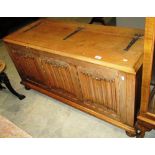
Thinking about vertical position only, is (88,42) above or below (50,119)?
above

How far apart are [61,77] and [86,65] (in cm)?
41

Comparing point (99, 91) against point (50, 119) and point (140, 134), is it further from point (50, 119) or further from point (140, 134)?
point (50, 119)

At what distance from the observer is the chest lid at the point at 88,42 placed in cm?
129

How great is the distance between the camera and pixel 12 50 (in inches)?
80.5

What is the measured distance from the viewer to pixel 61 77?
5.76 ft

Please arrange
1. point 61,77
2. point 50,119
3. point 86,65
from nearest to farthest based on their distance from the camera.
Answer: point 86,65 < point 61,77 < point 50,119

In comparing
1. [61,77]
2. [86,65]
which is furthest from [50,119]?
[86,65]

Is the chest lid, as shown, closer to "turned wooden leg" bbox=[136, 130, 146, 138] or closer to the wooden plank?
the wooden plank

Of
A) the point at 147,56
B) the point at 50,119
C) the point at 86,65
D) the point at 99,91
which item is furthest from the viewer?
the point at 50,119

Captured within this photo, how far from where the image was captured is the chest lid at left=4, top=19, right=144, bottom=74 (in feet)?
4.23

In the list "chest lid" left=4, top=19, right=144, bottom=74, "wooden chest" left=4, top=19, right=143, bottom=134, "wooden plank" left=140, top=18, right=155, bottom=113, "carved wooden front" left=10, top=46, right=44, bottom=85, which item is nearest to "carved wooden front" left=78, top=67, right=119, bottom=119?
"wooden chest" left=4, top=19, right=143, bottom=134

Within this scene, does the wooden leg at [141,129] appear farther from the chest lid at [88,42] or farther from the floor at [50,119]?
the chest lid at [88,42]

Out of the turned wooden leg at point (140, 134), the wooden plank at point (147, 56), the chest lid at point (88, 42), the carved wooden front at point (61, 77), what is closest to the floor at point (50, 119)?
the turned wooden leg at point (140, 134)
